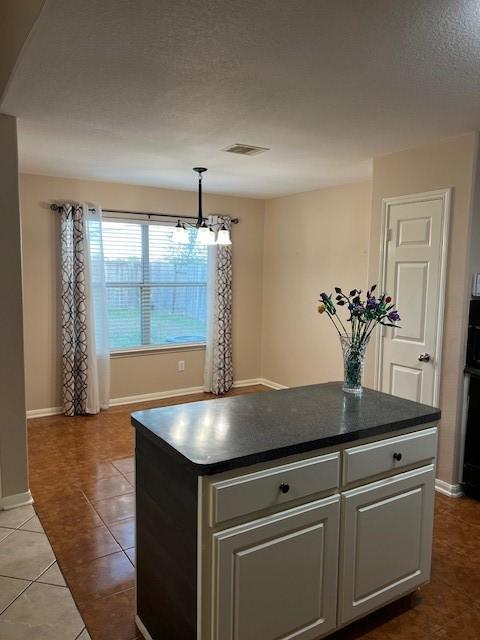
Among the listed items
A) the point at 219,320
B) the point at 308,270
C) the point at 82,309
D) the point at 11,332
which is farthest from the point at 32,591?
the point at 308,270

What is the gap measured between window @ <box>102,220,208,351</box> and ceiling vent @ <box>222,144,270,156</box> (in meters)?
2.04

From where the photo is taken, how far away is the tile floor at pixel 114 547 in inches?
81.5

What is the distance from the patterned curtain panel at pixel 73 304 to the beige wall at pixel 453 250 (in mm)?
3118

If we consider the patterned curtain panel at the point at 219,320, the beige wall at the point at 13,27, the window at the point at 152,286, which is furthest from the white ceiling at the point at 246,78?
the patterned curtain panel at the point at 219,320

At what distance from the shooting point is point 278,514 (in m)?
1.69

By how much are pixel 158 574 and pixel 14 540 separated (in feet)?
4.22

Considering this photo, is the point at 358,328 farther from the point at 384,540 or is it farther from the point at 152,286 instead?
the point at 152,286

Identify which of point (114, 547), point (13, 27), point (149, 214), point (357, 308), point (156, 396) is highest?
point (13, 27)

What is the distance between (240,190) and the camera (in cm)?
535

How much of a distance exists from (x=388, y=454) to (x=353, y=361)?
560mm

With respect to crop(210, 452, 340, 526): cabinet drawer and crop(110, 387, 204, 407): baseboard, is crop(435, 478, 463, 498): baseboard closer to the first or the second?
crop(210, 452, 340, 526): cabinet drawer

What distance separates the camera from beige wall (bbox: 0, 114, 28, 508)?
279 cm

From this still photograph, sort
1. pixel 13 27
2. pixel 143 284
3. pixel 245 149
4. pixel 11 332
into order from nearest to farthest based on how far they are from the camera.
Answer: pixel 13 27 < pixel 11 332 < pixel 245 149 < pixel 143 284

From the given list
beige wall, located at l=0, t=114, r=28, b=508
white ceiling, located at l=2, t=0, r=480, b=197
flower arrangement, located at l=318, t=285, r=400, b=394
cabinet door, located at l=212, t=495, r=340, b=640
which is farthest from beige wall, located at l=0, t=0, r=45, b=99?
cabinet door, located at l=212, t=495, r=340, b=640
